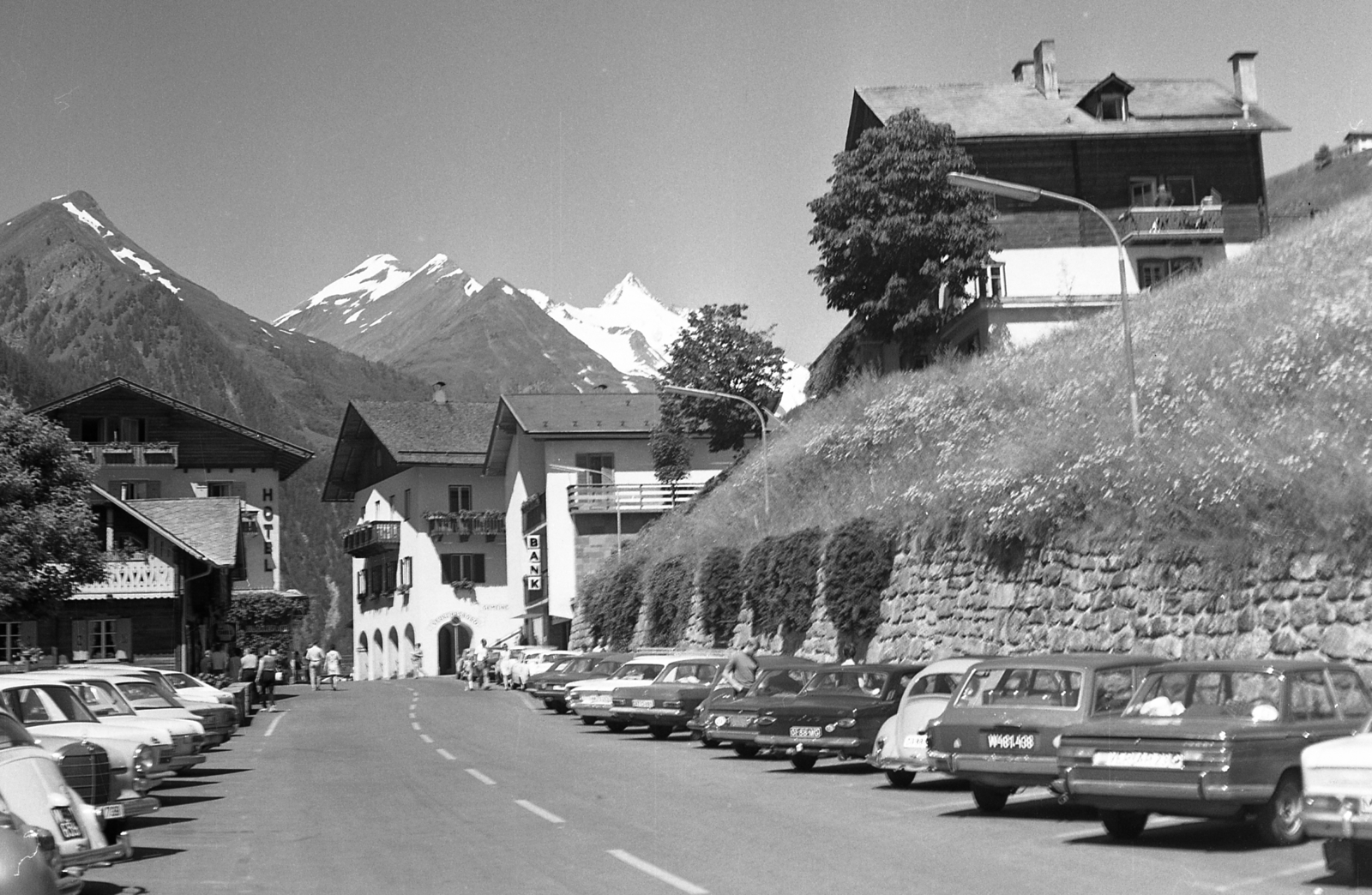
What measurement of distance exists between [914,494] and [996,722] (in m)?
16.0

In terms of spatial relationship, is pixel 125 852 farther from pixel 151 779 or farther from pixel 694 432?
pixel 694 432

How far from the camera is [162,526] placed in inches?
1939

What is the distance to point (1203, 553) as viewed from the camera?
1984cm

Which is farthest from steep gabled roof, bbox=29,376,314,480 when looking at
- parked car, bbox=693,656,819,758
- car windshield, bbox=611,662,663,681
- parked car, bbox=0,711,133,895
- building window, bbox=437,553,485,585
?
parked car, bbox=0,711,133,895

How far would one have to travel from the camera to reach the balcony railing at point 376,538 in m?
80.8

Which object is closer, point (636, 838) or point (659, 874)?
point (659, 874)

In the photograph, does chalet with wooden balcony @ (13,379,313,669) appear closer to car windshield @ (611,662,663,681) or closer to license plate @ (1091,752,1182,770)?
car windshield @ (611,662,663,681)

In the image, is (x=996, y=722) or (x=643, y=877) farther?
(x=996, y=722)

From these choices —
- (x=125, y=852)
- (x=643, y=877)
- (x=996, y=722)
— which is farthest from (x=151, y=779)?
(x=996, y=722)

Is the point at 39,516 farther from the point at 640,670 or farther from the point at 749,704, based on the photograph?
the point at 749,704

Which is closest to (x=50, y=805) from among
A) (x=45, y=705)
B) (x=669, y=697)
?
(x=45, y=705)

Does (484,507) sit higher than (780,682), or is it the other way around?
(484,507)

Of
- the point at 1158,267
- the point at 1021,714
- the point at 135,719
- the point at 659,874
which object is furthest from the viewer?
the point at 1158,267

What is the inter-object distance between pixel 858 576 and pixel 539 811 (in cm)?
1599
